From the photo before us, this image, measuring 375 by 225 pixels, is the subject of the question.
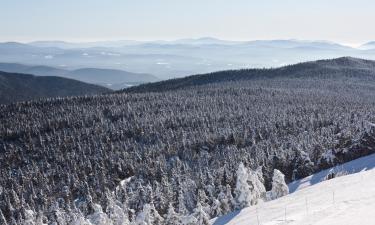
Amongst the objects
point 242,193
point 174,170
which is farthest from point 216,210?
point 174,170

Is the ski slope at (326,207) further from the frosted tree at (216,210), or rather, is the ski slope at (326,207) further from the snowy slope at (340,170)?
the snowy slope at (340,170)

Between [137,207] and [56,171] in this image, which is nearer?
[137,207]

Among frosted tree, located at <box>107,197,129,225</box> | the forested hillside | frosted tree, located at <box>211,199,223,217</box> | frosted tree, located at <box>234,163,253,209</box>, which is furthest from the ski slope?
frosted tree, located at <box>211,199,223,217</box>

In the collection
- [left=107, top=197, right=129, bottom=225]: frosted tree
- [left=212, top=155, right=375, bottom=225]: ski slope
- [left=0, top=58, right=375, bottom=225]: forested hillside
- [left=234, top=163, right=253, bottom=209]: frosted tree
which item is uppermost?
[left=212, top=155, right=375, bottom=225]: ski slope

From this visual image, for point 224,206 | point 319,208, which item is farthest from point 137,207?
point 319,208

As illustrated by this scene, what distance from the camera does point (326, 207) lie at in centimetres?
4250

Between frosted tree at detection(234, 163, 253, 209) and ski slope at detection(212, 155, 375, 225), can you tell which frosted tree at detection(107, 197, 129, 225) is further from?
frosted tree at detection(234, 163, 253, 209)

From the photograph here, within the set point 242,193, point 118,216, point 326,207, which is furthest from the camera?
point 242,193

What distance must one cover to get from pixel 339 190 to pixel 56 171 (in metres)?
137

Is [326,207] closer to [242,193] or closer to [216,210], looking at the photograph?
[242,193]

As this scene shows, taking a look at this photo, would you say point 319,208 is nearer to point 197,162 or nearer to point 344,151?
point 344,151

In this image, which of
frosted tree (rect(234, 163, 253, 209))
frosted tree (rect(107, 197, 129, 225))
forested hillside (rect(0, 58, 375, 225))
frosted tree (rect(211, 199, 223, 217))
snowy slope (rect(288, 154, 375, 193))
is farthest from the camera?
snowy slope (rect(288, 154, 375, 193))

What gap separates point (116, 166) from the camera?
524 ft

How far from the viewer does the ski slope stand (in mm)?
37312
